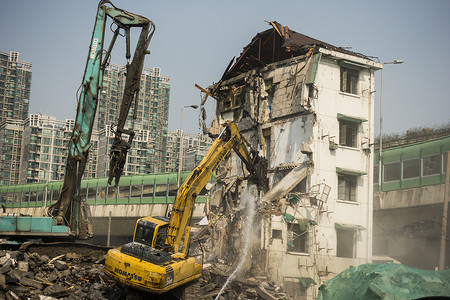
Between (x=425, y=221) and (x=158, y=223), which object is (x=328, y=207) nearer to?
(x=425, y=221)

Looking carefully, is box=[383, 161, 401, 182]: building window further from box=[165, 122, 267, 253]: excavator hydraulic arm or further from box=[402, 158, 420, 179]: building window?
box=[165, 122, 267, 253]: excavator hydraulic arm

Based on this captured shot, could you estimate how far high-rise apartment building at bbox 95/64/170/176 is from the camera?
112306 mm

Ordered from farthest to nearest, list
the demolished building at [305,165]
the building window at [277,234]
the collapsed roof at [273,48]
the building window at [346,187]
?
1. the collapsed roof at [273,48]
2. the building window at [346,187]
3. the building window at [277,234]
4. the demolished building at [305,165]

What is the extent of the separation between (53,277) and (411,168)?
2610 cm

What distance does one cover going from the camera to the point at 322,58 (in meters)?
32.6

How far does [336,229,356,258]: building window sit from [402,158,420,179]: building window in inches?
245

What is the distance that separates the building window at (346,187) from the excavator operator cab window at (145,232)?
16592mm

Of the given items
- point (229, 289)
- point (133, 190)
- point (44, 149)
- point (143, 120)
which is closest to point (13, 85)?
point (44, 149)

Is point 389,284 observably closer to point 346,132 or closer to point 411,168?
point 346,132

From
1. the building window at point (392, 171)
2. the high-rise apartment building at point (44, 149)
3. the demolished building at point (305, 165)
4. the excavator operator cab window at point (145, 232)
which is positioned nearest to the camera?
the excavator operator cab window at point (145, 232)

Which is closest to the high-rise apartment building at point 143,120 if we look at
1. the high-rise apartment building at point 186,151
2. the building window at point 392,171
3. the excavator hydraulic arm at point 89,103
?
the high-rise apartment building at point 186,151

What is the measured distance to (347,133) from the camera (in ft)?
109

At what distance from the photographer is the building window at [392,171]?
35.6 meters

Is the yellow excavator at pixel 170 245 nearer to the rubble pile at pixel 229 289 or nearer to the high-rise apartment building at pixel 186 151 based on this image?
the rubble pile at pixel 229 289
